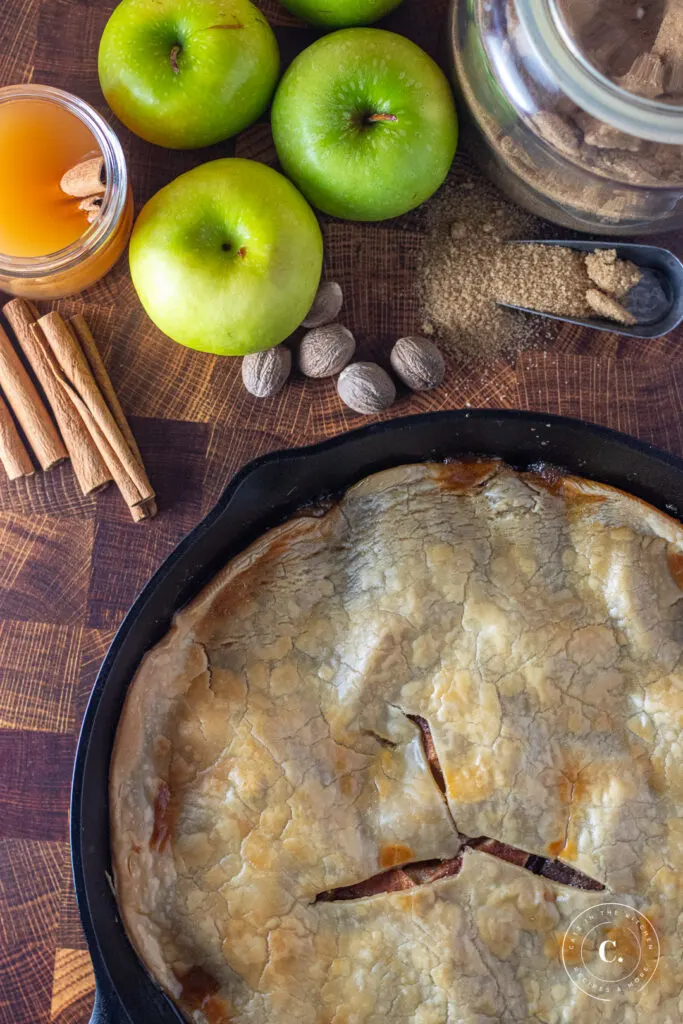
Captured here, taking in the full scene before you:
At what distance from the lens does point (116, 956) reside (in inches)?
44.8

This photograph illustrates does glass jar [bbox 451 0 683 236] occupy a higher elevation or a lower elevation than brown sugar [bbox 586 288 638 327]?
higher

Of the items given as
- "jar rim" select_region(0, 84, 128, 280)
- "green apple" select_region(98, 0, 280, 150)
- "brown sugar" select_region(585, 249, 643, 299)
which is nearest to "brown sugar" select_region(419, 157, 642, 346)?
"brown sugar" select_region(585, 249, 643, 299)

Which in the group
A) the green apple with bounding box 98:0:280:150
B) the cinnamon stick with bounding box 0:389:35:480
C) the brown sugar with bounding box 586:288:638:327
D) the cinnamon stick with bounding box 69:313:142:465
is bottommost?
the cinnamon stick with bounding box 0:389:35:480

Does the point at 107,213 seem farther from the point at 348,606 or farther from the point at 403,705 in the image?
the point at 403,705

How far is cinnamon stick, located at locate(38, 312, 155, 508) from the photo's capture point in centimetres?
130

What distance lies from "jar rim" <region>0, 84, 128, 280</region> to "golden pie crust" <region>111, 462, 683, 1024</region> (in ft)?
1.66

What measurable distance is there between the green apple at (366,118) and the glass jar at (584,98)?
0.08m

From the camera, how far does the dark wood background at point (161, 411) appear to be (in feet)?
4.34

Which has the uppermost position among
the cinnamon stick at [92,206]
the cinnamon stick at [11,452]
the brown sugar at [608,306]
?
the brown sugar at [608,306]

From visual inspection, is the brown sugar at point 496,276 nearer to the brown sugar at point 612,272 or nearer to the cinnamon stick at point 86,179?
the brown sugar at point 612,272

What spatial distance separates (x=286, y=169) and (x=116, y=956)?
1056 millimetres

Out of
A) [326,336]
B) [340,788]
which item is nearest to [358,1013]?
[340,788]

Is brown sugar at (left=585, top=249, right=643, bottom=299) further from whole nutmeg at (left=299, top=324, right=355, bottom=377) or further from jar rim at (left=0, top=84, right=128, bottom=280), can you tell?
jar rim at (left=0, top=84, right=128, bottom=280)

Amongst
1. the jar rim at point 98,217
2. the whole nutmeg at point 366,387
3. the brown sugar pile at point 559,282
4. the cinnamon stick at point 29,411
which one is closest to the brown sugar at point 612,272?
the brown sugar pile at point 559,282
